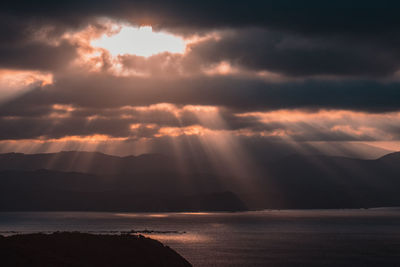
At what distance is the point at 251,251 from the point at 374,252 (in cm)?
4207

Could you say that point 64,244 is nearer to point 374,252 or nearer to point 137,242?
point 137,242

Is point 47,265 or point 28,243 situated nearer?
point 47,265

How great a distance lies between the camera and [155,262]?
9862 cm

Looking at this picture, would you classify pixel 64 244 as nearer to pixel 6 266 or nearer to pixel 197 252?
pixel 6 266

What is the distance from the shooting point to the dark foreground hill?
81.1 m

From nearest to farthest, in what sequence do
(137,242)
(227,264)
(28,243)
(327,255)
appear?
1. (28,243)
2. (137,242)
3. (227,264)
4. (327,255)

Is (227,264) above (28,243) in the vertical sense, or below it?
below

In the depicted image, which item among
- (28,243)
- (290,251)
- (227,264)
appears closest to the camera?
(28,243)

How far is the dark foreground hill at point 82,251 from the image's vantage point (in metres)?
81.1

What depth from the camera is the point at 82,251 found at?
91.1m

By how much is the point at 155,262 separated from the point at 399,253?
111804 millimetres

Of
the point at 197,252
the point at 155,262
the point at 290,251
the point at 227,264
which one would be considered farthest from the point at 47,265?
the point at 290,251

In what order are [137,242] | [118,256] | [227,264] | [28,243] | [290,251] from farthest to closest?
[290,251], [227,264], [137,242], [118,256], [28,243]

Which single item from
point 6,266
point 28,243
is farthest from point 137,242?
point 6,266
